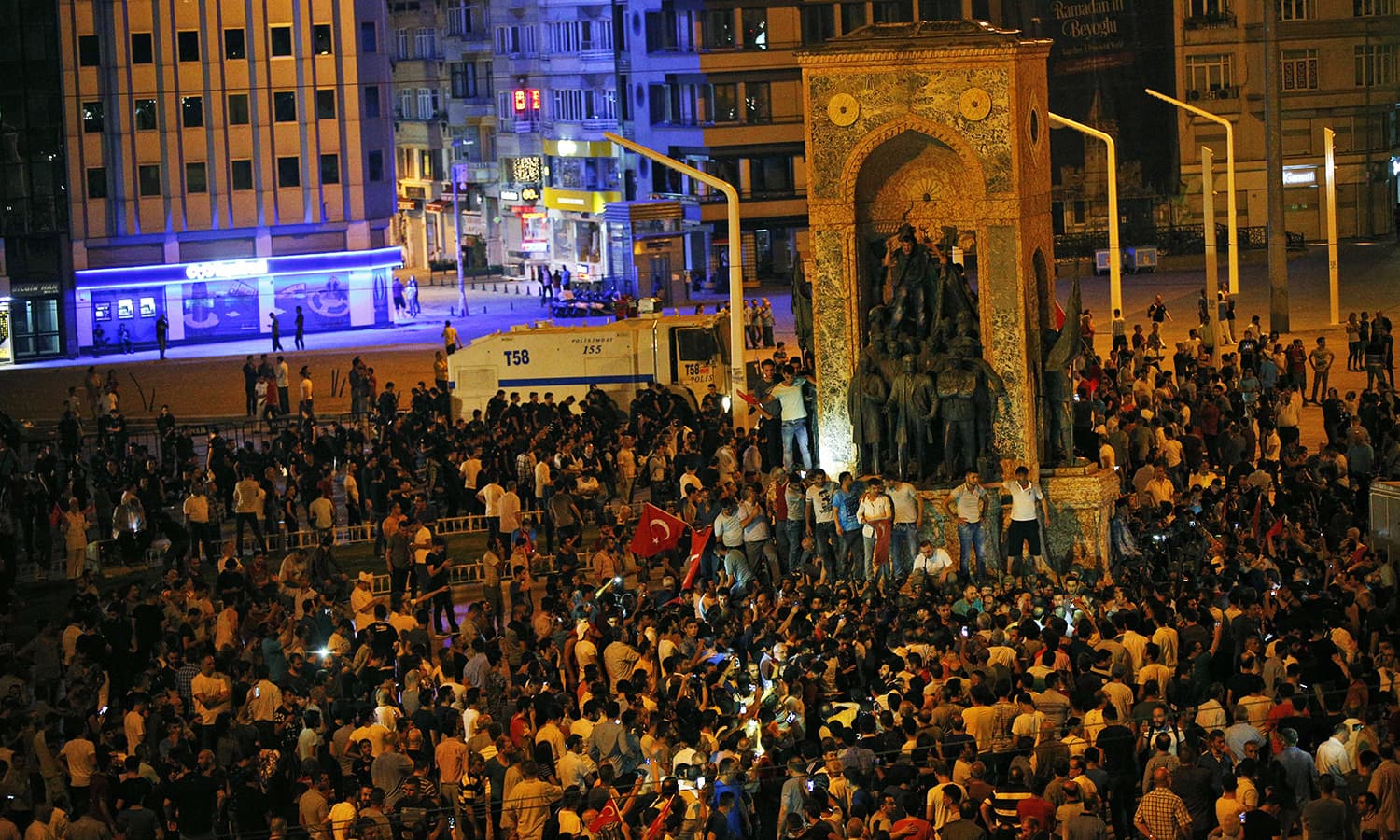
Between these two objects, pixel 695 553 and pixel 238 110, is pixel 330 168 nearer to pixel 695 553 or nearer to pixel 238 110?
pixel 238 110

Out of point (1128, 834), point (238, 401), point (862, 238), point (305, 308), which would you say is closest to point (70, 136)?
point (305, 308)

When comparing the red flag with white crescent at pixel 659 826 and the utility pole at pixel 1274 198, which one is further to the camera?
the utility pole at pixel 1274 198

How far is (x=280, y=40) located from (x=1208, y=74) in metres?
29.3

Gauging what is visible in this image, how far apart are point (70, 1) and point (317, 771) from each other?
2061 inches

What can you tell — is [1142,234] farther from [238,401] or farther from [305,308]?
[238,401]

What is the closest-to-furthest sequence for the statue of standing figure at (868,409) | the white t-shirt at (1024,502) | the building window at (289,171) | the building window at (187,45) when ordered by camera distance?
the white t-shirt at (1024,502) → the statue of standing figure at (868,409) → the building window at (187,45) → the building window at (289,171)

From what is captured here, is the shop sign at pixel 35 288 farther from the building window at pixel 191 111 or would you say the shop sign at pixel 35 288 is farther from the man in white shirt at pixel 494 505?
the man in white shirt at pixel 494 505

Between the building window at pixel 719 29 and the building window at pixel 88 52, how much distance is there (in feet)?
63.6

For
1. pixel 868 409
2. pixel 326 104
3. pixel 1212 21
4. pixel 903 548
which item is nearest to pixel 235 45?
pixel 326 104

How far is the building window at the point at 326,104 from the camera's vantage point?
68438mm

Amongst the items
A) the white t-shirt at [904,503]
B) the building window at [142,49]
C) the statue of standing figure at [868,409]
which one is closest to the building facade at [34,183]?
the building window at [142,49]

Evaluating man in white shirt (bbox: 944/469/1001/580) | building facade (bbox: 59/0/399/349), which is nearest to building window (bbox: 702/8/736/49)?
building facade (bbox: 59/0/399/349)

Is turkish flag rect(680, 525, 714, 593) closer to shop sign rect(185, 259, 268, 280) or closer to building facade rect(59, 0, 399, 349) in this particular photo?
building facade rect(59, 0, 399, 349)

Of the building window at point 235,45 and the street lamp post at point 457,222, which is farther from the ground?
the building window at point 235,45
